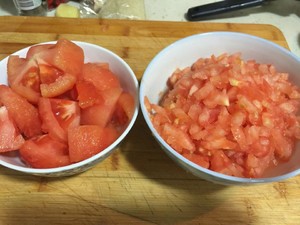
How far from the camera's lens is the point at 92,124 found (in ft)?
2.89

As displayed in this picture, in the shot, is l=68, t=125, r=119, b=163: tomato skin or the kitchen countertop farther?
the kitchen countertop

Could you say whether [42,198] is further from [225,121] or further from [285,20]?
[285,20]

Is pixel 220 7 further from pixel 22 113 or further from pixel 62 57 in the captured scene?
pixel 22 113

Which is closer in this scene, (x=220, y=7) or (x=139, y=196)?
(x=139, y=196)

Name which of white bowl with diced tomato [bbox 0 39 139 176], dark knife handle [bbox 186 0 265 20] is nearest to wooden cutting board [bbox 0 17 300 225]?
white bowl with diced tomato [bbox 0 39 139 176]

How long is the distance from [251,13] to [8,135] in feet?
3.96

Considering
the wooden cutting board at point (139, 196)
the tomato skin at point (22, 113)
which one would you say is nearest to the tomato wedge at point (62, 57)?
the tomato skin at point (22, 113)

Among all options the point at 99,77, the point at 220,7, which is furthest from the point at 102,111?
the point at 220,7

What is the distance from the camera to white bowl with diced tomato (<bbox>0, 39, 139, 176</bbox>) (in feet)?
2.69

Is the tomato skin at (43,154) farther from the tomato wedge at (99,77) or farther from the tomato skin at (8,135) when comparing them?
the tomato wedge at (99,77)

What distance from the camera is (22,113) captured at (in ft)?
→ 2.83

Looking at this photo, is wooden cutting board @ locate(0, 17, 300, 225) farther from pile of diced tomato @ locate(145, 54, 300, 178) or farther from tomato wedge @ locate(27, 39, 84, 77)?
tomato wedge @ locate(27, 39, 84, 77)

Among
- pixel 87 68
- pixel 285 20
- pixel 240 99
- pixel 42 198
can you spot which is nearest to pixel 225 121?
pixel 240 99

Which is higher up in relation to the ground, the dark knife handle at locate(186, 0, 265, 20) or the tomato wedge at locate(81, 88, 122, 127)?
the tomato wedge at locate(81, 88, 122, 127)
